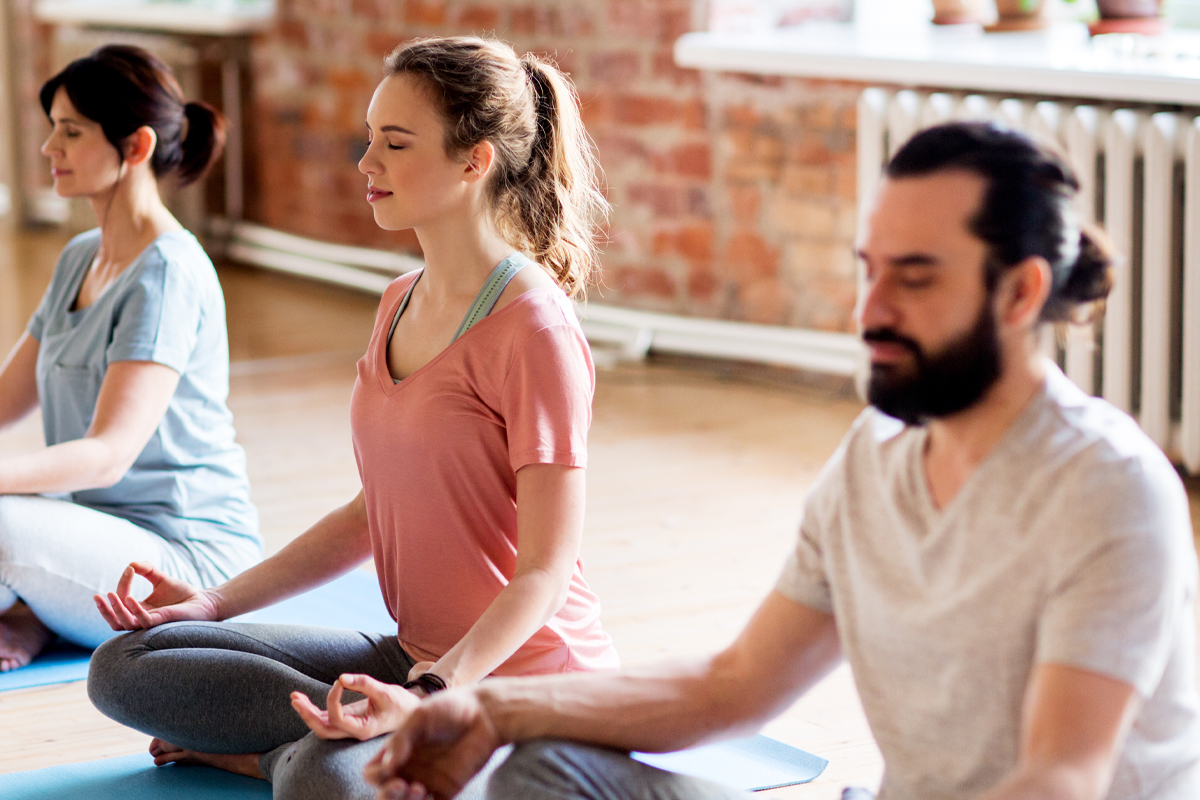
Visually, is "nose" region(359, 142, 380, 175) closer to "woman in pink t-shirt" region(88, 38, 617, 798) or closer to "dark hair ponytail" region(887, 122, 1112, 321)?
"woman in pink t-shirt" region(88, 38, 617, 798)

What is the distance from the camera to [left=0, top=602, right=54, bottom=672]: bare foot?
2.30 m

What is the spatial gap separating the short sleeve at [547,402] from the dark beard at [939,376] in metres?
0.51

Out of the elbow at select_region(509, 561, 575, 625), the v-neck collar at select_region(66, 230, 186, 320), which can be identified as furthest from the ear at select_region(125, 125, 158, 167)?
the elbow at select_region(509, 561, 575, 625)

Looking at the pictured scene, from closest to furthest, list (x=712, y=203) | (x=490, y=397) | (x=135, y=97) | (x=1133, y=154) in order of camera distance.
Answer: (x=490, y=397) < (x=135, y=97) < (x=1133, y=154) < (x=712, y=203)

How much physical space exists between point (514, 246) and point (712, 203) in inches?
106

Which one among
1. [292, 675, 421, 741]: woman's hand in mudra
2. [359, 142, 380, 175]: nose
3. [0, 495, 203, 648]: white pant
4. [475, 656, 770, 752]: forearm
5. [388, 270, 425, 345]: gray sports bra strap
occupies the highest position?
[359, 142, 380, 175]: nose

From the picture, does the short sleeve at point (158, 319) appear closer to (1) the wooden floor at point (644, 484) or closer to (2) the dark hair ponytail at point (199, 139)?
(2) the dark hair ponytail at point (199, 139)

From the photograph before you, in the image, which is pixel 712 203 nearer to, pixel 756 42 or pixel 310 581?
pixel 756 42

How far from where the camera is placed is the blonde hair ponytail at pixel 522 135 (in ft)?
5.50

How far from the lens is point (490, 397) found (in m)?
1.64

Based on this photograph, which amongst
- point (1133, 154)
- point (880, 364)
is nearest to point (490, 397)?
point (880, 364)

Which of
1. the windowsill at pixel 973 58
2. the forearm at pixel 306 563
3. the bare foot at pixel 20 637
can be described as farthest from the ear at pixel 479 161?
the windowsill at pixel 973 58

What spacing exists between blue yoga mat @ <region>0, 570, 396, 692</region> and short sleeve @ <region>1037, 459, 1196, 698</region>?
134cm

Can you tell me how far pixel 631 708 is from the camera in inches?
50.2
